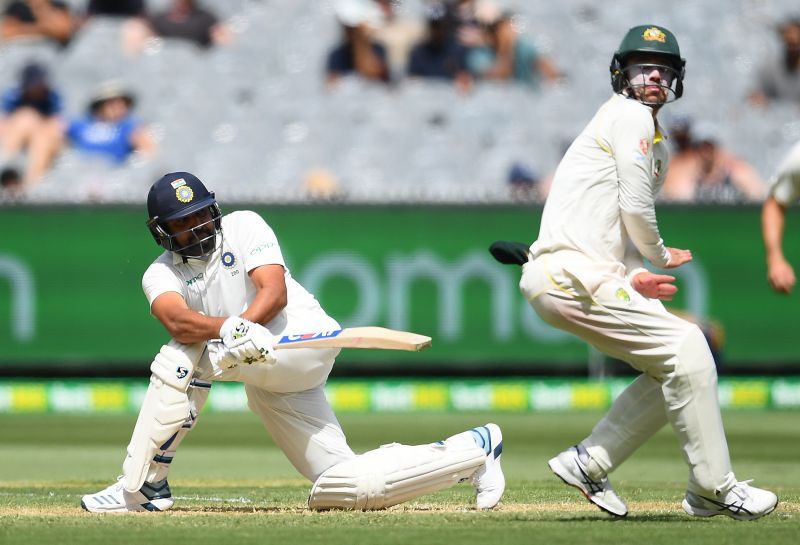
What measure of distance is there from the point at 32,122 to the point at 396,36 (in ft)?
11.4

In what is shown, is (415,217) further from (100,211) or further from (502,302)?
(100,211)

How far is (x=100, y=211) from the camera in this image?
39.4ft

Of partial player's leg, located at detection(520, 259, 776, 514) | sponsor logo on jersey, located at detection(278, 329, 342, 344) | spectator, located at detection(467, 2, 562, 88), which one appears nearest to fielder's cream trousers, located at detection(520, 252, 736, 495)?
partial player's leg, located at detection(520, 259, 776, 514)

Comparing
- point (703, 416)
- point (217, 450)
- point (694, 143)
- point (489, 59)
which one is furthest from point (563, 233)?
point (489, 59)

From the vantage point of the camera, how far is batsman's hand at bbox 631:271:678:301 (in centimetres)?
476

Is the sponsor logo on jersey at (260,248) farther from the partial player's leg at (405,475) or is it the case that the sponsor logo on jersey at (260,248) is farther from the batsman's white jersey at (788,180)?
the batsman's white jersey at (788,180)

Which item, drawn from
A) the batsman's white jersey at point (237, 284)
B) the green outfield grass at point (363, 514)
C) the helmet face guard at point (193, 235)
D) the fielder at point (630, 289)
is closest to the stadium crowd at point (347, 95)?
the green outfield grass at point (363, 514)

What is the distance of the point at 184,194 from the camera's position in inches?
203

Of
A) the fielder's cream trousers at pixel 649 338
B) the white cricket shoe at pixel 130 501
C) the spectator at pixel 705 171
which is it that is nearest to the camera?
the fielder's cream trousers at pixel 649 338

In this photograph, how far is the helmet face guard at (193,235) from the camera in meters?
5.15

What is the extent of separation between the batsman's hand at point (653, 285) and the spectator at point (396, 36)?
935 centimetres

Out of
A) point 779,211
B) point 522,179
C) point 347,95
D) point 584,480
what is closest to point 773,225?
point 779,211

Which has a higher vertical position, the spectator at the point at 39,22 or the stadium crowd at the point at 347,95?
the spectator at the point at 39,22

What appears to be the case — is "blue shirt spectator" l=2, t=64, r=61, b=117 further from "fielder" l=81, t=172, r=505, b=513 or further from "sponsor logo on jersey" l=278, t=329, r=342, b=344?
"sponsor logo on jersey" l=278, t=329, r=342, b=344
